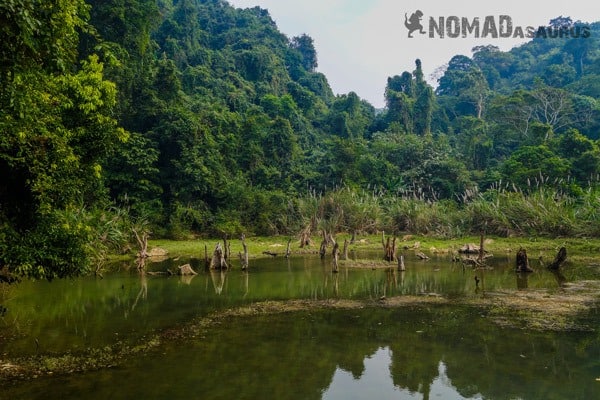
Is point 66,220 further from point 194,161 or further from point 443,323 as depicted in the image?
point 194,161

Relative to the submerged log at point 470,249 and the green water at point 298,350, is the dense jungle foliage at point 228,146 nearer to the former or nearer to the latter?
the green water at point 298,350

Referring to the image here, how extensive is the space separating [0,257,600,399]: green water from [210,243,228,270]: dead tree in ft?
16.9

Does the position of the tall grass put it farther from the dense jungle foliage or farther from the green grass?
the green grass

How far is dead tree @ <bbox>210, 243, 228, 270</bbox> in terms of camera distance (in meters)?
22.9

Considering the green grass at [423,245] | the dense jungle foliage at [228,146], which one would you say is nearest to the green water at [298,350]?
the dense jungle foliage at [228,146]

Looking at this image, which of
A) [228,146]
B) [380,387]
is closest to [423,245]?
[228,146]

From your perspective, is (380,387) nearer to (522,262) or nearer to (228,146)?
(522,262)

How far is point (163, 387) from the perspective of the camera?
8.52m

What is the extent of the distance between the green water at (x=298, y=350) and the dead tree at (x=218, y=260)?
515cm

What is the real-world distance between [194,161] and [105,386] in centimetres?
2881

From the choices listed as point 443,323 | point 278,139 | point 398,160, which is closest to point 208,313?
point 443,323

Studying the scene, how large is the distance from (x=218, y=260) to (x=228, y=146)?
20.9 m

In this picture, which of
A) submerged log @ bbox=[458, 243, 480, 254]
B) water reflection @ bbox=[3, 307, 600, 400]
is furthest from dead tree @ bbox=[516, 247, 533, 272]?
water reflection @ bbox=[3, 307, 600, 400]

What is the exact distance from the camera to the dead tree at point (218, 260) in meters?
22.9
